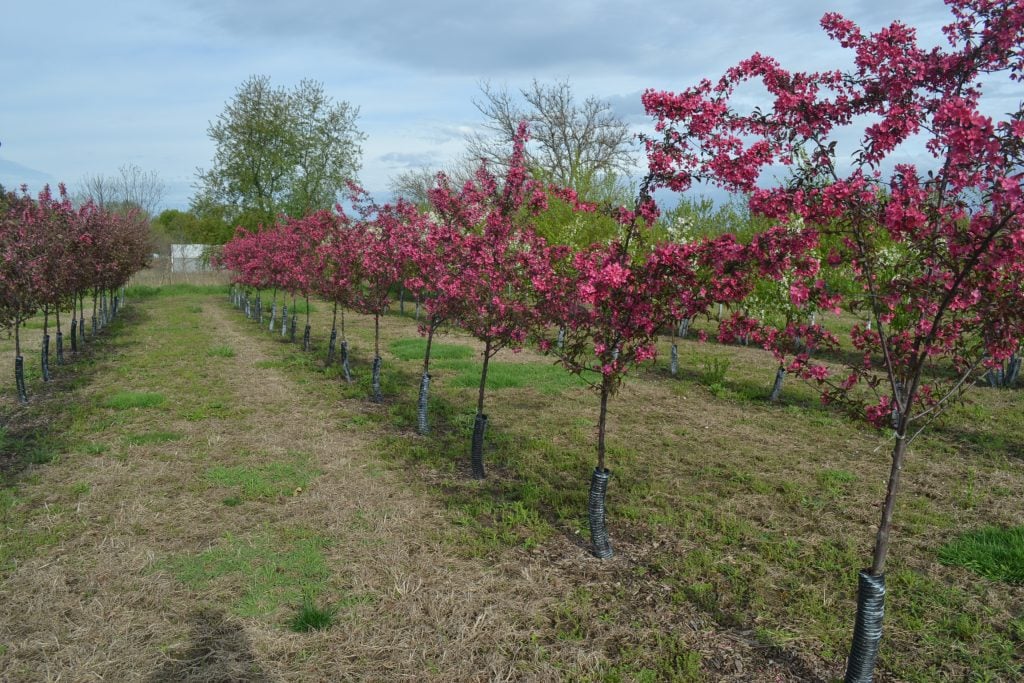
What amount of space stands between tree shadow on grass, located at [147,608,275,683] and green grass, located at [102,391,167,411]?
7.65m

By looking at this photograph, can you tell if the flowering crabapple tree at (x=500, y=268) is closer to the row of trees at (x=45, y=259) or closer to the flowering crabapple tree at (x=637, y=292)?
the flowering crabapple tree at (x=637, y=292)

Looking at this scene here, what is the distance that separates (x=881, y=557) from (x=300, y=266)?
50.6 ft

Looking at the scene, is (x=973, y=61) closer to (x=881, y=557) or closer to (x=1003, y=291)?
(x=1003, y=291)

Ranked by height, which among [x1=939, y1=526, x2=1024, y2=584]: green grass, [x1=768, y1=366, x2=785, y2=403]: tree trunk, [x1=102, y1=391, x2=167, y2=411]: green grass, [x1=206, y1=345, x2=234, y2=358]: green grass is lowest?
[x1=102, y1=391, x2=167, y2=411]: green grass

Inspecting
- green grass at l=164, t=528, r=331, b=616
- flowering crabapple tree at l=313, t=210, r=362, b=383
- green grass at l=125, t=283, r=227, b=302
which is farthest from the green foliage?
green grass at l=125, t=283, r=227, b=302

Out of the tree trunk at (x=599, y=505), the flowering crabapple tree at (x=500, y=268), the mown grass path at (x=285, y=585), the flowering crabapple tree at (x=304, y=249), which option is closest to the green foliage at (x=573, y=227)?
the flowering crabapple tree at (x=304, y=249)

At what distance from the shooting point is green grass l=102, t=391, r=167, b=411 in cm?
1114

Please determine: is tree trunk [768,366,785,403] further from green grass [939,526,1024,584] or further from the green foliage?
the green foliage

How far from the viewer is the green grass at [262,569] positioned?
17.3ft

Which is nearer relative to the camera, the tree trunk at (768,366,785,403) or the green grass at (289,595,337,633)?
the green grass at (289,595,337,633)

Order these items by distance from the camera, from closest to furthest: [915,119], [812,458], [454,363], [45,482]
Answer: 1. [915,119]
2. [45,482]
3. [812,458]
4. [454,363]

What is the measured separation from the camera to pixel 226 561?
5863 millimetres

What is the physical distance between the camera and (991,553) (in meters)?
5.99

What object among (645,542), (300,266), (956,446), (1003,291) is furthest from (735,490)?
(300,266)
